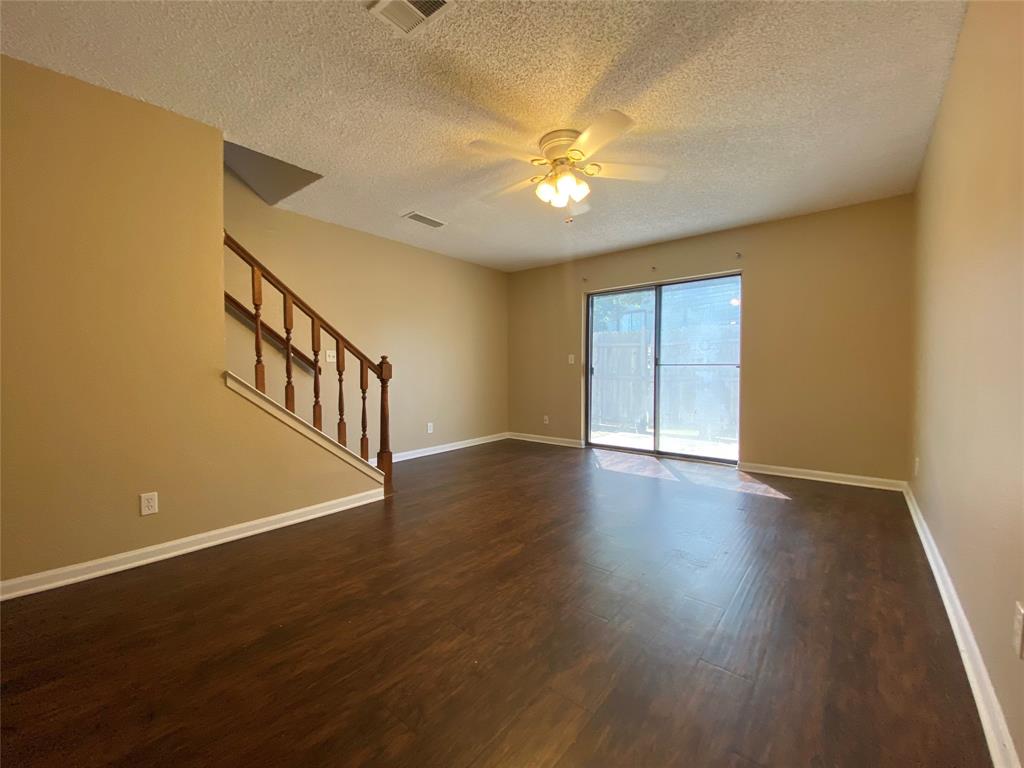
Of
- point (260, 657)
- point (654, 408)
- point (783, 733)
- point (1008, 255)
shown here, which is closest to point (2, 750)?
point (260, 657)

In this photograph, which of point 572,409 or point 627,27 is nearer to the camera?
point 627,27

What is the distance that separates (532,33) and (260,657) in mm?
2888

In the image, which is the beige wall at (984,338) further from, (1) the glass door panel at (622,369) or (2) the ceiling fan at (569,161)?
(1) the glass door panel at (622,369)

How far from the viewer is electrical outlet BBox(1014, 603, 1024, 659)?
1.07m

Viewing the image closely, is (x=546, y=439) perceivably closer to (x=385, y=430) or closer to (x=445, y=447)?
(x=445, y=447)

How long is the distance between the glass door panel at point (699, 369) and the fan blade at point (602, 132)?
3005 millimetres

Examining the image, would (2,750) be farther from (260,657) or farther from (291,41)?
(291,41)

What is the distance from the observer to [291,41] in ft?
6.33

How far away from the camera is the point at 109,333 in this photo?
7.39 ft

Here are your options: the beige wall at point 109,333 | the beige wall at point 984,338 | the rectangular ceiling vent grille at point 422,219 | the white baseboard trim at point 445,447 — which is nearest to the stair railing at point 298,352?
the beige wall at point 109,333

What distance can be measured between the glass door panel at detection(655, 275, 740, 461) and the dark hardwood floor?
6.49 feet

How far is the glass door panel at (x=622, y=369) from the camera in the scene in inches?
210

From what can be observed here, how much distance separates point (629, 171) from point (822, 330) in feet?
8.92

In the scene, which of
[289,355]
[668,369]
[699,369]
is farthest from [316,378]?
[699,369]
